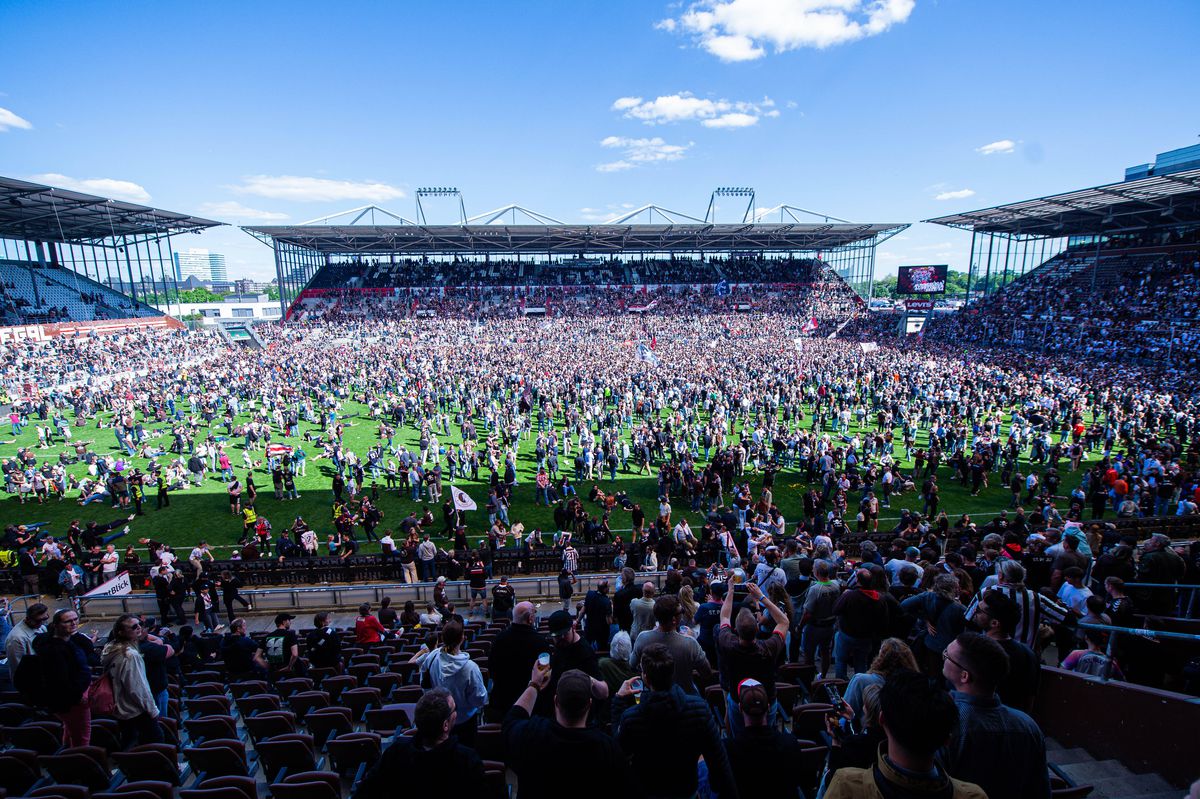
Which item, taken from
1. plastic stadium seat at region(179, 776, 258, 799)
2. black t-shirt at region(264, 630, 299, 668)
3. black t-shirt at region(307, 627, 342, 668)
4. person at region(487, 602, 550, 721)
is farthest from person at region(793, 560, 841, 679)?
black t-shirt at region(264, 630, 299, 668)

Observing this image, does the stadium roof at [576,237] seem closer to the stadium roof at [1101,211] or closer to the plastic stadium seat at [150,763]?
the stadium roof at [1101,211]

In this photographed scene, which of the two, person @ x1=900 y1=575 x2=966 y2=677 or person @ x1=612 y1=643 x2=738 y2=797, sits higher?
person @ x1=612 y1=643 x2=738 y2=797

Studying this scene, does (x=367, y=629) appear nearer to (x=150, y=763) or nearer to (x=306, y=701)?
(x=306, y=701)

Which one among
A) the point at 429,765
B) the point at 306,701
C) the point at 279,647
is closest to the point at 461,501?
the point at 279,647

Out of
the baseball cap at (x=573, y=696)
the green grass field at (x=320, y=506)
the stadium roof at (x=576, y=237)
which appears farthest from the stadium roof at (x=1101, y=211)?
the baseball cap at (x=573, y=696)

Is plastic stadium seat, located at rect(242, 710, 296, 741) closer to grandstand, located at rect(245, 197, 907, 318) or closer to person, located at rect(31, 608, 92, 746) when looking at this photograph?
person, located at rect(31, 608, 92, 746)

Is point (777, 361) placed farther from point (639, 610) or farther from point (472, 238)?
point (472, 238)

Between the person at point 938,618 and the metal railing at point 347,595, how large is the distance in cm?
483

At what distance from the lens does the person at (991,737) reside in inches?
93.7

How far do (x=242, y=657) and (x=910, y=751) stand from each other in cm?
671

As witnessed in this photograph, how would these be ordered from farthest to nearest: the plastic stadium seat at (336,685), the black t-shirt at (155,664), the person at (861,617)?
the plastic stadium seat at (336,685)
the black t-shirt at (155,664)
the person at (861,617)

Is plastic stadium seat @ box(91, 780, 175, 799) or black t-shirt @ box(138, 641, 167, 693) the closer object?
plastic stadium seat @ box(91, 780, 175, 799)

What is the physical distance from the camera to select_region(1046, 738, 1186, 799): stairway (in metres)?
3.64

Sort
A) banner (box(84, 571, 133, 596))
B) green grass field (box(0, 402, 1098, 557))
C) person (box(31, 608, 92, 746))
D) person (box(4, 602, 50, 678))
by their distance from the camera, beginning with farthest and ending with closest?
green grass field (box(0, 402, 1098, 557)), banner (box(84, 571, 133, 596)), person (box(4, 602, 50, 678)), person (box(31, 608, 92, 746))
